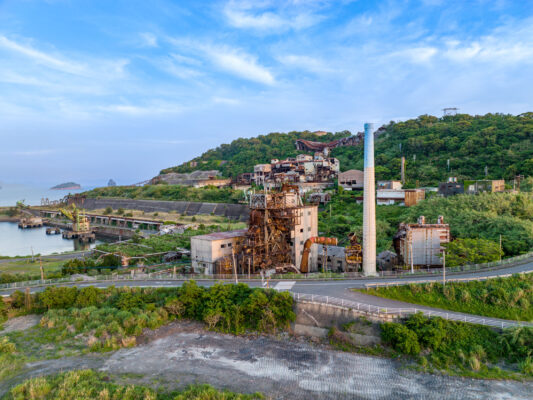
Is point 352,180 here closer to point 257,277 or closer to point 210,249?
point 210,249

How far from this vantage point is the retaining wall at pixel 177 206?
247ft

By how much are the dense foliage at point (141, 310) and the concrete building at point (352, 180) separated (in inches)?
2067

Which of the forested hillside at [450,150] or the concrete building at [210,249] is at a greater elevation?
the forested hillside at [450,150]

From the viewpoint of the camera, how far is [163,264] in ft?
130

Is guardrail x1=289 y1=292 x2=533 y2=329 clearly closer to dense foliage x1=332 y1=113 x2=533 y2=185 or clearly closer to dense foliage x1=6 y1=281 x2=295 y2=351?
dense foliage x1=6 y1=281 x2=295 y2=351

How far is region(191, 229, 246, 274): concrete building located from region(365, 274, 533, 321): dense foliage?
51.7 feet

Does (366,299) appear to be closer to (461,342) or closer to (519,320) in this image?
(461,342)

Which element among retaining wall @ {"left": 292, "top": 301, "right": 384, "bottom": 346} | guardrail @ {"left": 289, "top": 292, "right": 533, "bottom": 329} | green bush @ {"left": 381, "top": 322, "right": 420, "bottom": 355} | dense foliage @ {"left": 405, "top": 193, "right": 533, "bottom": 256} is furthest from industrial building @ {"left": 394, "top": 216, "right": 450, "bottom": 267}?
green bush @ {"left": 381, "top": 322, "right": 420, "bottom": 355}

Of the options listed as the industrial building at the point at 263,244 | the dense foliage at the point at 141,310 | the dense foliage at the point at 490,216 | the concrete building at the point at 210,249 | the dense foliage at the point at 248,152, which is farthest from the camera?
the dense foliage at the point at 248,152

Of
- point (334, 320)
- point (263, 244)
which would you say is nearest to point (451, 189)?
point (263, 244)

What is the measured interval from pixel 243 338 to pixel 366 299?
961cm

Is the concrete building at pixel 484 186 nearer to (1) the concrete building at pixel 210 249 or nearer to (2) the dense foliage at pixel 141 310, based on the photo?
(1) the concrete building at pixel 210 249

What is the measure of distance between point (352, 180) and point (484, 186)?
90.3 ft

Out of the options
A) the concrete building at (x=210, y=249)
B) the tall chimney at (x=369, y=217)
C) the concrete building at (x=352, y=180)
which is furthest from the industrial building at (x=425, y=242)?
the concrete building at (x=352, y=180)
